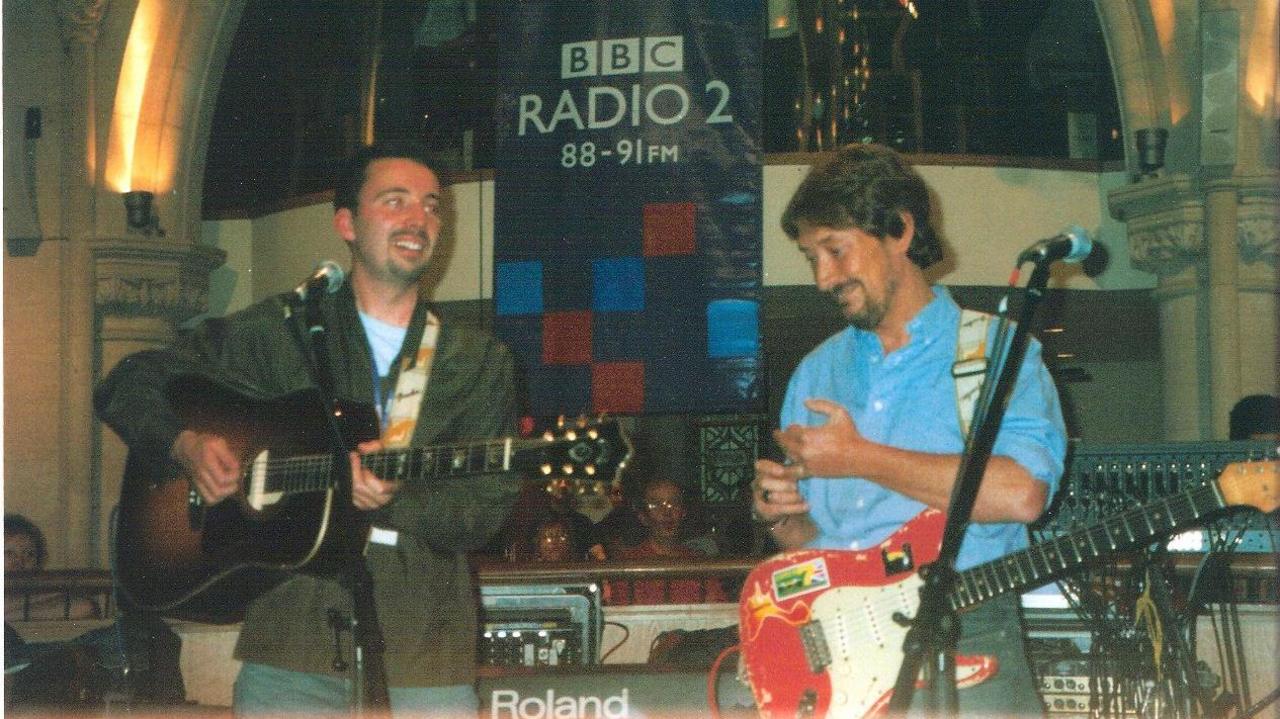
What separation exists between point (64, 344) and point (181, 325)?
100 centimetres

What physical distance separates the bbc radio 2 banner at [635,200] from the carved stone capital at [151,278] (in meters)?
2.80

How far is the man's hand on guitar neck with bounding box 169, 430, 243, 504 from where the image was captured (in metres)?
3.04

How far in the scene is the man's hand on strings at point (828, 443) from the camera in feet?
8.73

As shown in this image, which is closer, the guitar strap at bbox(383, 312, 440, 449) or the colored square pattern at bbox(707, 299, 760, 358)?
the guitar strap at bbox(383, 312, 440, 449)

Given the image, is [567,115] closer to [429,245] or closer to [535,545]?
[535,545]

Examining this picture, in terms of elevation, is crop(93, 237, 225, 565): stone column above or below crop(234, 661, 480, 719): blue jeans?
above

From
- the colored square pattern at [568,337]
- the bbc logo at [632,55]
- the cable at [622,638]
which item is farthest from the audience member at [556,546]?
the bbc logo at [632,55]

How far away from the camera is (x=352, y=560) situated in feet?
9.03

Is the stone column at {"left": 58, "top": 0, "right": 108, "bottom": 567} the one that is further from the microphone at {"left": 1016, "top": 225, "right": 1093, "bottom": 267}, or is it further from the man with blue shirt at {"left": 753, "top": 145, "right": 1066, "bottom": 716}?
the microphone at {"left": 1016, "top": 225, "right": 1093, "bottom": 267}

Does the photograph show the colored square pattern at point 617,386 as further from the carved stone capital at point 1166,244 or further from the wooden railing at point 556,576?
the carved stone capital at point 1166,244

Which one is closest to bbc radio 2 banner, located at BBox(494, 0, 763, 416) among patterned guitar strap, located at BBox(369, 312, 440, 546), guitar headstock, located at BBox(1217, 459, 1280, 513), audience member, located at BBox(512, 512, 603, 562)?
audience member, located at BBox(512, 512, 603, 562)

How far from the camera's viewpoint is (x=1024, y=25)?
395 inches

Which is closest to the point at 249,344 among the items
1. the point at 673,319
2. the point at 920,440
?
the point at 920,440

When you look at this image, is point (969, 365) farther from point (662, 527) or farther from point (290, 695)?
point (662, 527)
